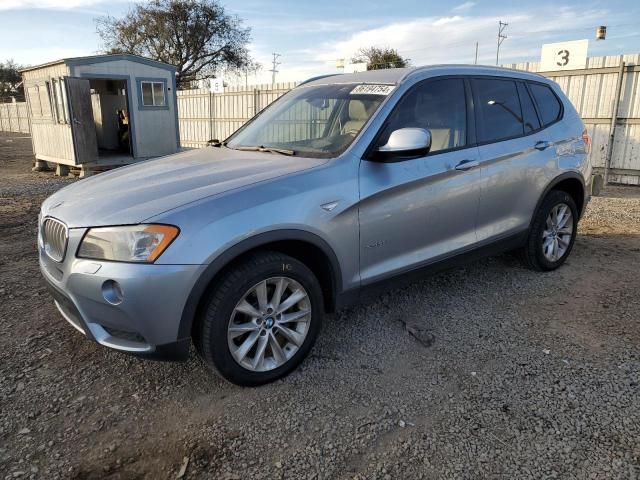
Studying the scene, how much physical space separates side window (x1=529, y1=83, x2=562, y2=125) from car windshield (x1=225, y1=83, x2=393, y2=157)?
1837mm

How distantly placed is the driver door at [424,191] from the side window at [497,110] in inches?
5.9

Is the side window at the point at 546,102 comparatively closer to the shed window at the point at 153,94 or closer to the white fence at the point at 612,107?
the white fence at the point at 612,107

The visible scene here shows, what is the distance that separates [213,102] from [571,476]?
1757 cm

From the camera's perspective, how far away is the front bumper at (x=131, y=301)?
2.37 meters

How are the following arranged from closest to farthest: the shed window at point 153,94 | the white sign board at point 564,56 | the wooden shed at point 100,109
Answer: the white sign board at point 564,56, the wooden shed at point 100,109, the shed window at point 153,94

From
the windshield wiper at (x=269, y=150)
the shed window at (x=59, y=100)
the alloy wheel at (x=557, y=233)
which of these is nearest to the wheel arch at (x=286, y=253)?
the windshield wiper at (x=269, y=150)

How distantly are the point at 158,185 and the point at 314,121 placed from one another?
1.42 meters

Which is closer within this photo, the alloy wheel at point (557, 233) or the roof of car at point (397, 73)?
→ the roof of car at point (397, 73)

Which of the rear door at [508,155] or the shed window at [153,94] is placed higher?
the shed window at [153,94]

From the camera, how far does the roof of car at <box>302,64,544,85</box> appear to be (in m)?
3.57

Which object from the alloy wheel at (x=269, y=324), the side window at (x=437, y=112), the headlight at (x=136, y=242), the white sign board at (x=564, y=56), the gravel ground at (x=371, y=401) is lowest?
the gravel ground at (x=371, y=401)

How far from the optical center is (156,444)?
8.05 ft

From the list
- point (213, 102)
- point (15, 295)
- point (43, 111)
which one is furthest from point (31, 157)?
point (15, 295)

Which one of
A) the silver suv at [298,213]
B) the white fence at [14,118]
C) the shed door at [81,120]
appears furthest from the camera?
the white fence at [14,118]
